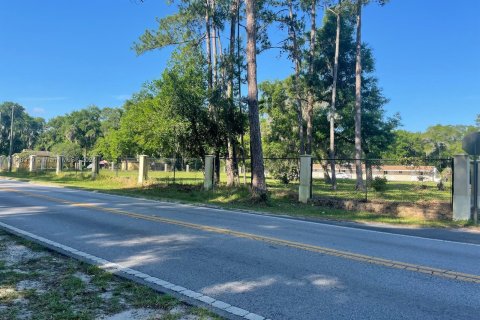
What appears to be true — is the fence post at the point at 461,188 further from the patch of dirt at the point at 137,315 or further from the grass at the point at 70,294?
the patch of dirt at the point at 137,315

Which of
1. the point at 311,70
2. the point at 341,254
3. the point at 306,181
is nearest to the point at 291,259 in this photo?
the point at 341,254

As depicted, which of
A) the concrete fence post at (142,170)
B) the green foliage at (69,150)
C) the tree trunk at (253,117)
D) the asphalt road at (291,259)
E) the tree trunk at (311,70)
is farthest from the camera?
the green foliage at (69,150)

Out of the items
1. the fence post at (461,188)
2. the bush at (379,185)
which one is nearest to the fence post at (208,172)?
the bush at (379,185)

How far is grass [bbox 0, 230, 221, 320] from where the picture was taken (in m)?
4.13

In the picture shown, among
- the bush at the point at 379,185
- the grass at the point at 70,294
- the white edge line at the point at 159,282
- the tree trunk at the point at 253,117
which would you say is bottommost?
the white edge line at the point at 159,282

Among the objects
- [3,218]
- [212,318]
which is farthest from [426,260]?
[3,218]

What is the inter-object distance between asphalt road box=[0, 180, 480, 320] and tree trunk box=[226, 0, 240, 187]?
11.9 m

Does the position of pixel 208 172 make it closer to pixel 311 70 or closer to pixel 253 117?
pixel 253 117

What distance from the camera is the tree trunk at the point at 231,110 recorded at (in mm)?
23750

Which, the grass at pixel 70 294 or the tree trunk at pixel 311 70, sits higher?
the tree trunk at pixel 311 70

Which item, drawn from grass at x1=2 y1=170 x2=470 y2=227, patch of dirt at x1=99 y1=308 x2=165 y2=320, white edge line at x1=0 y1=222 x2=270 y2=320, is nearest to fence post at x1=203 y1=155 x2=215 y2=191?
grass at x1=2 y1=170 x2=470 y2=227

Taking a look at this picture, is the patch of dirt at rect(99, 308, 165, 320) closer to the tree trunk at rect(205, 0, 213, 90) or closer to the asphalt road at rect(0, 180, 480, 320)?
the asphalt road at rect(0, 180, 480, 320)

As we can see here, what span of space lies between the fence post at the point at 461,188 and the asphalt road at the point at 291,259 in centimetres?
271

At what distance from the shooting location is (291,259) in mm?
6680
